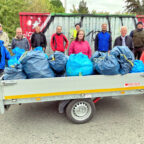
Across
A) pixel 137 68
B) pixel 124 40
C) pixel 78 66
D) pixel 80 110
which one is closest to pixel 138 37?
pixel 124 40

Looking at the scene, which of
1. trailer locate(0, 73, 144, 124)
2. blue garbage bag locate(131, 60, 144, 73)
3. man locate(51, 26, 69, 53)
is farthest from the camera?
man locate(51, 26, 69, 53)

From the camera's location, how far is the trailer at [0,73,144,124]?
283 centimetres

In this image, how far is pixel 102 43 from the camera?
19.2 ft

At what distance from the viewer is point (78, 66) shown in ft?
10.5

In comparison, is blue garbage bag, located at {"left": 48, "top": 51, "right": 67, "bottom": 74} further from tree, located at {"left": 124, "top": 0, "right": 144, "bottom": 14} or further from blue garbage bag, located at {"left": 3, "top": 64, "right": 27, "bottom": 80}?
tree, located at {"left": 124, "top": 0, "right": 144, "bottom": 14}

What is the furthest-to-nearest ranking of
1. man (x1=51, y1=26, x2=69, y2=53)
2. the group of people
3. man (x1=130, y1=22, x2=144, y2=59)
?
man (x1=51, y1=26, x2=69, y2=53), man (x1=130, y1=22, x2=144, y2=59), the group of people

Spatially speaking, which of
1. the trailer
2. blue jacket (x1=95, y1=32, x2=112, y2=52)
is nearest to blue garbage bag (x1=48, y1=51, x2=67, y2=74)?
the trailer

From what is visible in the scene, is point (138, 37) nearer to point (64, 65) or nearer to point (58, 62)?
point (64, 65)

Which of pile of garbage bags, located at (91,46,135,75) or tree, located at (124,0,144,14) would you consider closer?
pile of garbage bags, located at (91,46,135,75)

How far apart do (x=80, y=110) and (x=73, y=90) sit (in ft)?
1.79

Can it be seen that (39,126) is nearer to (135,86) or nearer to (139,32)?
(135,86)

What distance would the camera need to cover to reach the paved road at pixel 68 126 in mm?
2875

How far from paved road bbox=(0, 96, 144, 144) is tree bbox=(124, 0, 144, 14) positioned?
27982 mm

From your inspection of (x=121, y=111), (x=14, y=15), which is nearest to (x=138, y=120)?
(x=121, y=111)
